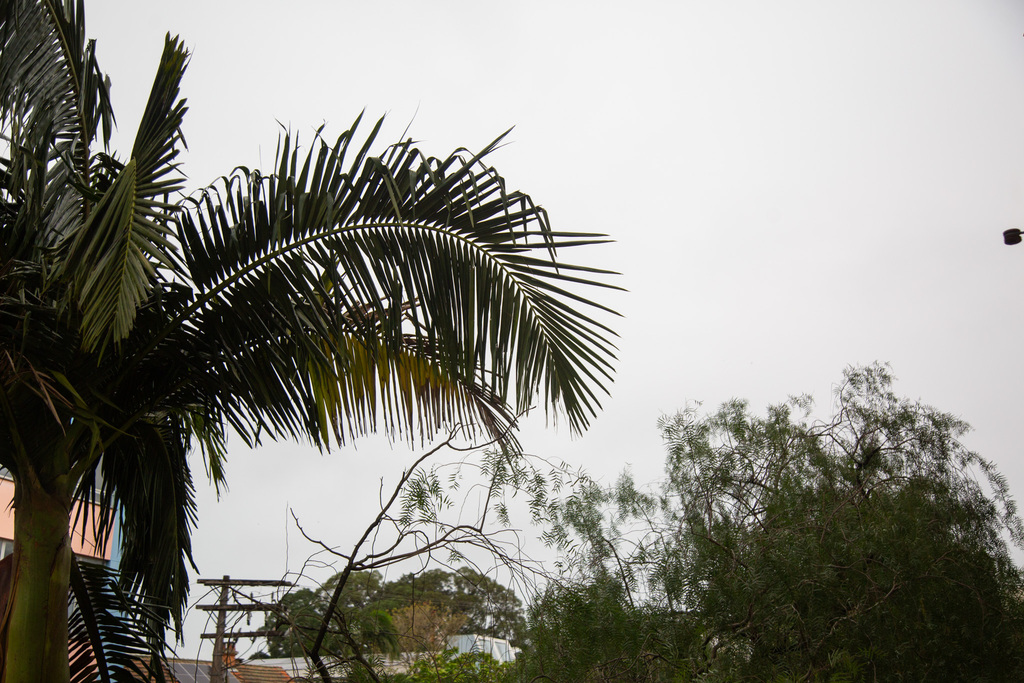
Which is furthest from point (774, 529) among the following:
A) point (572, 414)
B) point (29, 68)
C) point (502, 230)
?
point (29, 68)

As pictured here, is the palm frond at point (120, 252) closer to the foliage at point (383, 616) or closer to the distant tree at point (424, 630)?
the foliage at point (383, 616)

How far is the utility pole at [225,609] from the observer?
8.55ft

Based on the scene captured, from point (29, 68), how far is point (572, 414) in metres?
2.39

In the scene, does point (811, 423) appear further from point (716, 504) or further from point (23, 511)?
point (23, 511)

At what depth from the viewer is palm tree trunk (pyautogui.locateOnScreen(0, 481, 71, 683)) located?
2.39m

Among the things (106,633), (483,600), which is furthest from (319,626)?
(106,633)

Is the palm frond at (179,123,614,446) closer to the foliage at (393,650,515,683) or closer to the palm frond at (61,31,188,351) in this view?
the palm frond at (61,31,188,351)

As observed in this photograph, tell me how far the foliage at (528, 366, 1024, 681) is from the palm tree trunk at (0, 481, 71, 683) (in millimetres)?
1738

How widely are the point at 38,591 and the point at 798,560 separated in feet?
9.46

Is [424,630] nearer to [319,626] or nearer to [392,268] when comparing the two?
[319,626]

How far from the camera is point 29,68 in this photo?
2857mm

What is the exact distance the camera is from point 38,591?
247 centimetres

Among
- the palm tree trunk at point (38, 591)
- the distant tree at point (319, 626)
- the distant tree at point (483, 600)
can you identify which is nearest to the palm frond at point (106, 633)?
the palm tree trunk at point (38, 591)

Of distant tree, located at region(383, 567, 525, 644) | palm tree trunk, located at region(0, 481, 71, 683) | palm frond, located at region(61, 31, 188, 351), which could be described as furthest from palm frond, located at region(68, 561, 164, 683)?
palm frond, located at region(61, 31, 188, 351)
